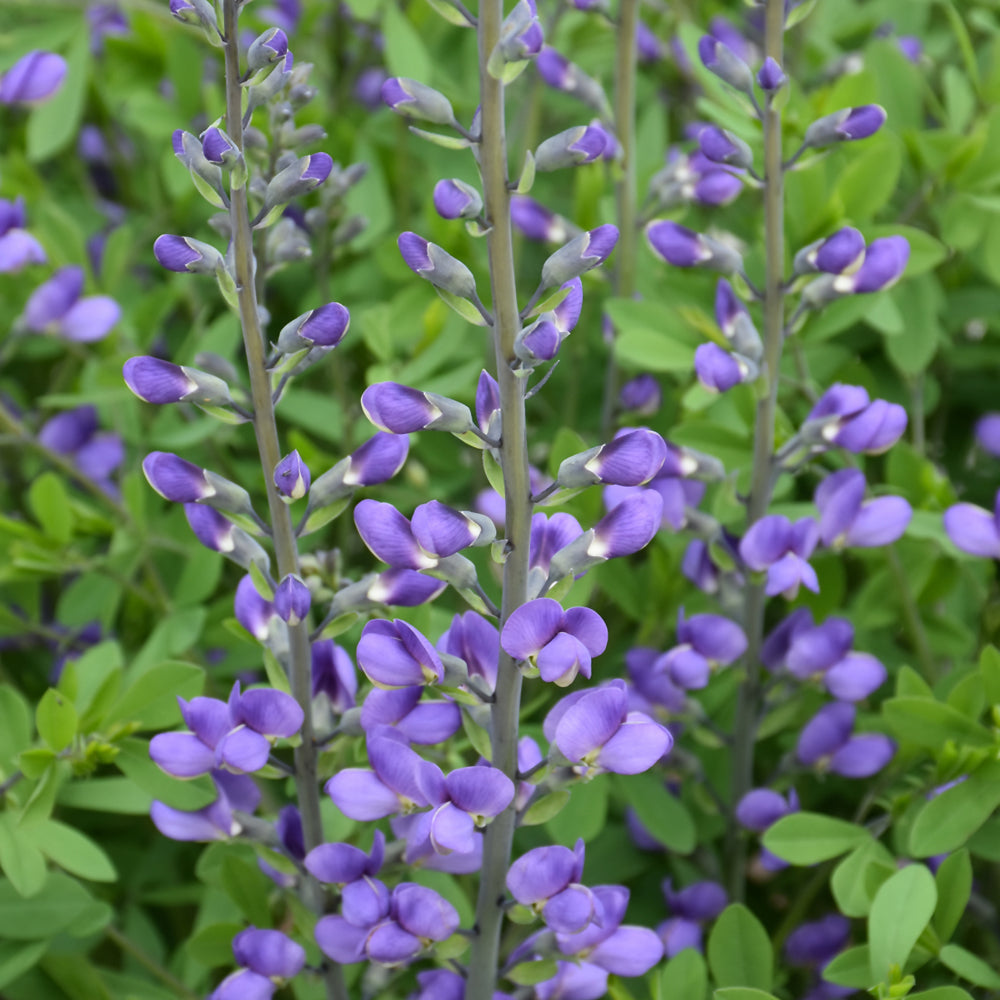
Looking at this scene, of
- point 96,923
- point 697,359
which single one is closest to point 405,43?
point 697,359

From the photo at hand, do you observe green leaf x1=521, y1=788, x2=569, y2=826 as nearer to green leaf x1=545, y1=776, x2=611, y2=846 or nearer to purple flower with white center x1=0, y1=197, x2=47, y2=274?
green leaf x1=545, y1=776, x2=611, y2=846

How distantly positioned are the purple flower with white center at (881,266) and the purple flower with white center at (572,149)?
1.03ft

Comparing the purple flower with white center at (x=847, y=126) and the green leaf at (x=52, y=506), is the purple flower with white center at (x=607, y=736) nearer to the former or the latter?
the purple flower with white center at (x=847, y=126)

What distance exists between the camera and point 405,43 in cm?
119

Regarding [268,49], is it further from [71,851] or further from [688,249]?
[71,851]

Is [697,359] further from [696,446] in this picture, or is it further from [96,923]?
[96,923]

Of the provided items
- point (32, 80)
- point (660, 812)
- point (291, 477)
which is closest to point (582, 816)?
point (660, 812)

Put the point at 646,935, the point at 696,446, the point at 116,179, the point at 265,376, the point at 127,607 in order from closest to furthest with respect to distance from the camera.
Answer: the point at 265,376
the point at 646,935
the point at 696,446
the point at 127,607
the point at 116,179

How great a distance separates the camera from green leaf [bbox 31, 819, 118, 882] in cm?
82

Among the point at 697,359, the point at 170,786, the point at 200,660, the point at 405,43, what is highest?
the point at 405,43

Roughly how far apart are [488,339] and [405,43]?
0.30 meters

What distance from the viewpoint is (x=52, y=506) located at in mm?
1062

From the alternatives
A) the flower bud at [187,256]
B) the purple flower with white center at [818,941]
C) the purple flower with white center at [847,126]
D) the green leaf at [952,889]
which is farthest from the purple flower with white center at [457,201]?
the purple flower with white center at [818,941]

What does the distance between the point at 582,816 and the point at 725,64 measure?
21.4 inches
